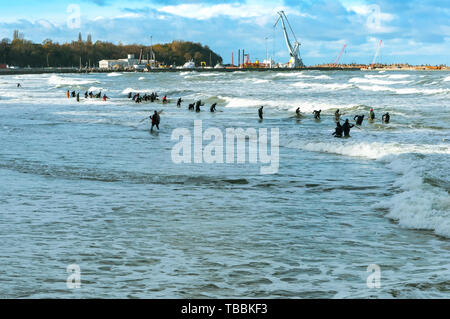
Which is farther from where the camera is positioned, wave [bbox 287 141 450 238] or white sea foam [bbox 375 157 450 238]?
wave [bbox 287 141 450 238]

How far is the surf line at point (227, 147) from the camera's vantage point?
66.5ft

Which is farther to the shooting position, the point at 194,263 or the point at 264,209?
the point at 264,209

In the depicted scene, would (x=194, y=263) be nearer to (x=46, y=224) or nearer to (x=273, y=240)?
(x=273, y=240)

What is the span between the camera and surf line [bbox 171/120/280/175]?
20281 millimetres

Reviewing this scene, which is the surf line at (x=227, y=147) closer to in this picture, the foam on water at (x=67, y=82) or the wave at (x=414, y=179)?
the wave at (x=414, y=179)

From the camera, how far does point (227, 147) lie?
24297mm

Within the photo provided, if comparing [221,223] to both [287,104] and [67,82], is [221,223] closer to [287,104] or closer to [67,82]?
[287,104]

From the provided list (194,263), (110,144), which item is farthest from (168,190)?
(110,144)

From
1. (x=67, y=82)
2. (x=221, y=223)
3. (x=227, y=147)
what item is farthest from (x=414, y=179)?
(x=67, y=82)

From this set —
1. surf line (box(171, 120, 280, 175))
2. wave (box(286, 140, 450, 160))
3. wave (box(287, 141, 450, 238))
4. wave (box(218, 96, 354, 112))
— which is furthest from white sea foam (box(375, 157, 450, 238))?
wave (box(218, 96, 354, 112))

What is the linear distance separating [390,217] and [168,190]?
216 inches

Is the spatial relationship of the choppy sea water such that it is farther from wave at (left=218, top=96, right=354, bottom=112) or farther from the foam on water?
the foam on water

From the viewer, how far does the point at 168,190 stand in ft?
47.8
